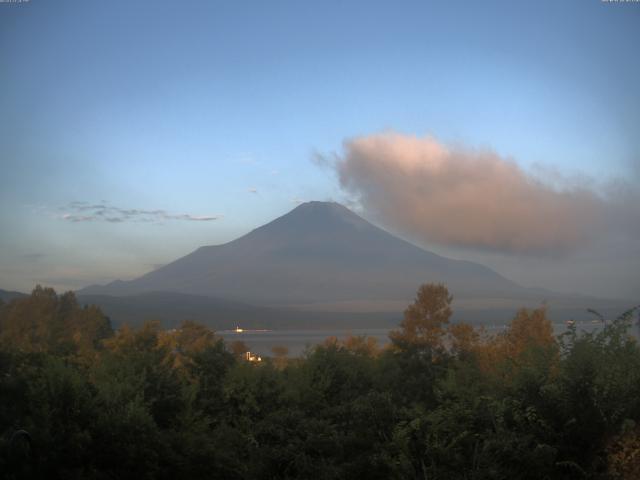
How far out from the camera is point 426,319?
40.0 metres

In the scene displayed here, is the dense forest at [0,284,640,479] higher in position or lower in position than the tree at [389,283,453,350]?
lower

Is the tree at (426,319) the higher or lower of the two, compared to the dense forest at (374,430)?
higher

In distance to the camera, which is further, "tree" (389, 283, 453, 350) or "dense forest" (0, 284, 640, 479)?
"tree" (389, 283, 453, 350)

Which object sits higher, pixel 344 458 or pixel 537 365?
pixel 537 365

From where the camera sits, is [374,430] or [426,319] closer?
[374,430]

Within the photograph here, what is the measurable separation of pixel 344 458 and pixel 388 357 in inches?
892

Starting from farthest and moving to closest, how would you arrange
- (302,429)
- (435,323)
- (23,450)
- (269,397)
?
(435,323) → (269,397) → (302,429) → (23,450)

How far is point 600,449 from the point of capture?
905 centimetres

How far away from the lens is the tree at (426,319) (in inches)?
1484

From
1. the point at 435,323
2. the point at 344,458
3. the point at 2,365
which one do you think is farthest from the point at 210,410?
the point at 435,323

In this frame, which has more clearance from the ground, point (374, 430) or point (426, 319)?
point (426, 319)

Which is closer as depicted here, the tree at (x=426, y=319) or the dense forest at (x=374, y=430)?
the dense forest at (x=374, y=430)

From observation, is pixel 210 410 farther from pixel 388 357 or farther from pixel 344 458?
pixel 388 357

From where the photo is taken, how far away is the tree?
37688mm
